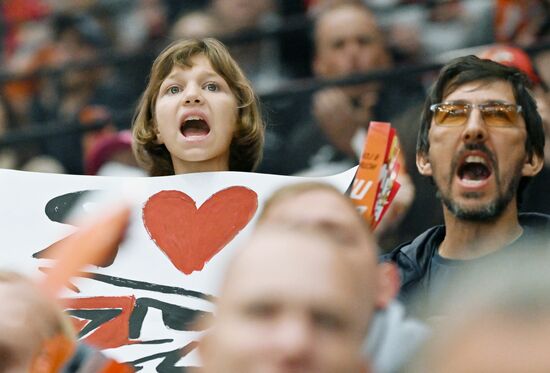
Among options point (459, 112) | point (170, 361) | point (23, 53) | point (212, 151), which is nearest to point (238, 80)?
point (212, 151)

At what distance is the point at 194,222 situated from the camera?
3.76 meters

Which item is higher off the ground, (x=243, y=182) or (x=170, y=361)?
(x=243, y=182)

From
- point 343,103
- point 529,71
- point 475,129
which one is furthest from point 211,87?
point 343,103

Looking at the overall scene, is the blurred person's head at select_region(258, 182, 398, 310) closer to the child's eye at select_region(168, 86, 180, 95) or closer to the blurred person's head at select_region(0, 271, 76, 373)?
the blurred person's head at select_region(0, 271, 76, 373)

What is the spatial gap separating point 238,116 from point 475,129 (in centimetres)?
76

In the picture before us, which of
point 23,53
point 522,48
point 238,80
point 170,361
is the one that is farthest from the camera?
point 23,53

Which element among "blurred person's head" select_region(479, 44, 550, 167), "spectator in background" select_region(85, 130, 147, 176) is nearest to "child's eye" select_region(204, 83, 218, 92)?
"blurred person's head" select_region(479, 44, 550, 167)

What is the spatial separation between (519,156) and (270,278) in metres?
1.96

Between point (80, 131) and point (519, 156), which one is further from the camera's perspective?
Answer: point (80, 131)

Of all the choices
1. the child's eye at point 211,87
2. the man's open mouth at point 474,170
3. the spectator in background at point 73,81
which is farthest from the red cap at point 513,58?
the spectator in background at point 73,81

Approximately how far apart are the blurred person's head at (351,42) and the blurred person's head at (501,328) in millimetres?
4283

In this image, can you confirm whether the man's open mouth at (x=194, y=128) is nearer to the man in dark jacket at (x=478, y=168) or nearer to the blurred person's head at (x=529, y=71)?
the man in dark jacket at (x=478, y=168)

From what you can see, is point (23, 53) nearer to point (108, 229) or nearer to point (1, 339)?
point (108, 229)

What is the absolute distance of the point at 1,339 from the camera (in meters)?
2.33
